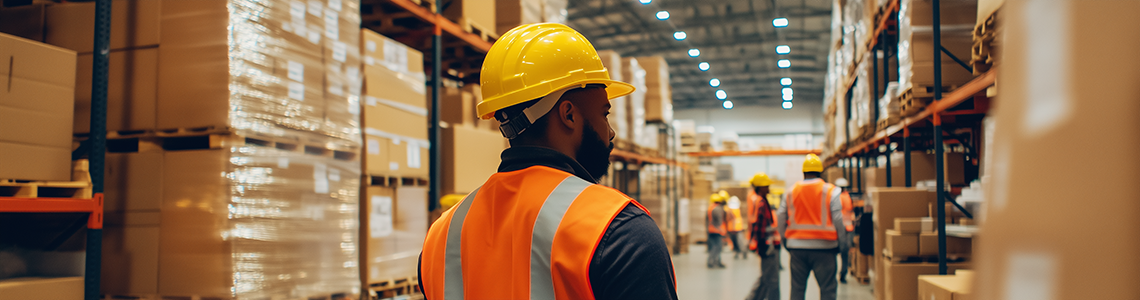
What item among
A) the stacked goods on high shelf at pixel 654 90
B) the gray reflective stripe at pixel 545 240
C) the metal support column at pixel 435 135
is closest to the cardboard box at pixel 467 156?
the metal support column at pixel 435 135

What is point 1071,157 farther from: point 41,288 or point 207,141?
point 207,141

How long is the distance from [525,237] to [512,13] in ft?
18.0

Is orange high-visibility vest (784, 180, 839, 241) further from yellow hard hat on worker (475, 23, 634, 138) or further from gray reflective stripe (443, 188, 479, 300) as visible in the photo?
gray reflective stripe (443, 188, 479, 300)

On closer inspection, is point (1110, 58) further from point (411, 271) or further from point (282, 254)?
point (411, 271)

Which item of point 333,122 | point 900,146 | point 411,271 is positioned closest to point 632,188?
point 900,146

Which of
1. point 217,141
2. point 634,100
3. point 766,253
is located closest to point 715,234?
point 634,100

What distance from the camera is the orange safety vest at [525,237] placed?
1.19m

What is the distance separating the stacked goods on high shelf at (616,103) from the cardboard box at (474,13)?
3.54 m

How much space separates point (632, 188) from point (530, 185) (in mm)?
13404

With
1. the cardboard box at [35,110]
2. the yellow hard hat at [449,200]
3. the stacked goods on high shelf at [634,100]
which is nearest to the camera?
the cardboard box at [35,110]

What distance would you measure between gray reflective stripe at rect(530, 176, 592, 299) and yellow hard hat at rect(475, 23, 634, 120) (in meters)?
0.26

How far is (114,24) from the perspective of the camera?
3.50m

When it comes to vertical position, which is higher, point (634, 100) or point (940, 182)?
point (634, 100)

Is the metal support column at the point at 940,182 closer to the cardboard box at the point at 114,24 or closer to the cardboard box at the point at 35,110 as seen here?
the cardboard box at the point at 114,24
